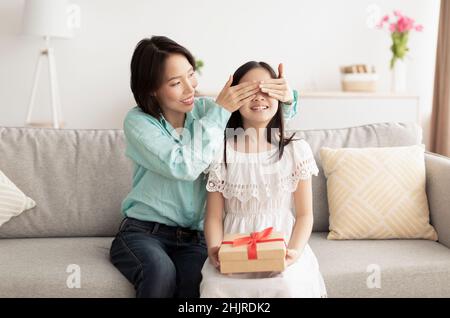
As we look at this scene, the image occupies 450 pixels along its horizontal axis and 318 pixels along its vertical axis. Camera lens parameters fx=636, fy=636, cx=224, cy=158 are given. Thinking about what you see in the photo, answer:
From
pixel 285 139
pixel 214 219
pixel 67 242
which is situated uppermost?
pixel 285 139

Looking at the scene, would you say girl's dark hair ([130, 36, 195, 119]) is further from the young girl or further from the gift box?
the gift box

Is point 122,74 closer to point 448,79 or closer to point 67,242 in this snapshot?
point 448,79

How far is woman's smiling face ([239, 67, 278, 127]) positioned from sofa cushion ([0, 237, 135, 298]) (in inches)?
24.5

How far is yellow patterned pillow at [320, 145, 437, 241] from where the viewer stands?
7.32 ft

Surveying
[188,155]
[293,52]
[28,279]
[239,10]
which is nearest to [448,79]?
[293,52]

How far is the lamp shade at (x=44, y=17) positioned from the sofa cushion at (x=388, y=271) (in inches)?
110

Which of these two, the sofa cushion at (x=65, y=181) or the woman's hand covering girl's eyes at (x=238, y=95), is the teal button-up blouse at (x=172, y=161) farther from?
the sofa cushion at (x=65, y=181)

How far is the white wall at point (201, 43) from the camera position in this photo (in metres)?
4.63

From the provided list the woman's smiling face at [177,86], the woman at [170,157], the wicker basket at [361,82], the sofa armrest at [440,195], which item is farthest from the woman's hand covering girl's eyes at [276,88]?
the wicker basket at [361,82]

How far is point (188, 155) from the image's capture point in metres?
1.87

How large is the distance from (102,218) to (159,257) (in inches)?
22.0

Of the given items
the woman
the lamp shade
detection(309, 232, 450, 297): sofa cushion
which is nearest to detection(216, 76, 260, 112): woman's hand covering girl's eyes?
the woman

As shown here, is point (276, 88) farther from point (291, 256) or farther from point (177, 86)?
point (291, 256)

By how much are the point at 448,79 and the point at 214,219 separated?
3.07 metres
